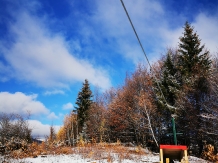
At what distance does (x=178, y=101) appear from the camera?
1692cm

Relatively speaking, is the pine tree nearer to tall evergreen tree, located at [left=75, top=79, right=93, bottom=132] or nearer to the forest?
the forest

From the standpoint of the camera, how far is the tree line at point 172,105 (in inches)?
595

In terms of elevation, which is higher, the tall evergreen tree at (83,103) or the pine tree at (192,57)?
the pine tree at (192,57)

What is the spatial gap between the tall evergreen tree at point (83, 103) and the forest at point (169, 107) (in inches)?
107

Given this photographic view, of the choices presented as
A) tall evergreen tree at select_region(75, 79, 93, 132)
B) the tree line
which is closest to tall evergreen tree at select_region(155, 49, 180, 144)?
the tree line

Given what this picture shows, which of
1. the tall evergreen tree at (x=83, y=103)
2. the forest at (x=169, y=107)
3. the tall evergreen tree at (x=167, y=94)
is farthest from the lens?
the tall evergreen tree at (x=83, y=103)

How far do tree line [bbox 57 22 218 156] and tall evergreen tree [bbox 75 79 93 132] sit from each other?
90.9 inches

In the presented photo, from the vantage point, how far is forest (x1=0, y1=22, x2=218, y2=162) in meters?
15.1

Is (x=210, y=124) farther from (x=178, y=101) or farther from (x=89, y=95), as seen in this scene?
(x=89, y=95)

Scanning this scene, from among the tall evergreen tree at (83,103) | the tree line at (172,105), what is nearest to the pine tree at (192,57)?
the tree line at (172,105)

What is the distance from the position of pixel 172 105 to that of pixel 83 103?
57.0 ft

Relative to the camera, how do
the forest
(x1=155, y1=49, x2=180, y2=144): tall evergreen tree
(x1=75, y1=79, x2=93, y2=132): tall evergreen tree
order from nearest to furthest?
the forest → (x1=155, y1=49, x2=180, y2=144): tall evergreen tree → (x1=75, y1=79, x2=93, y2=132): tall evergreen tree

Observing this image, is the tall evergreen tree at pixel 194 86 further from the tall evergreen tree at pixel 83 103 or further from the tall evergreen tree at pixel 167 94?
the tall evergreen tree at pixel 83 103

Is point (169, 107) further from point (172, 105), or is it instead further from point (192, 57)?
point (192, 57)
